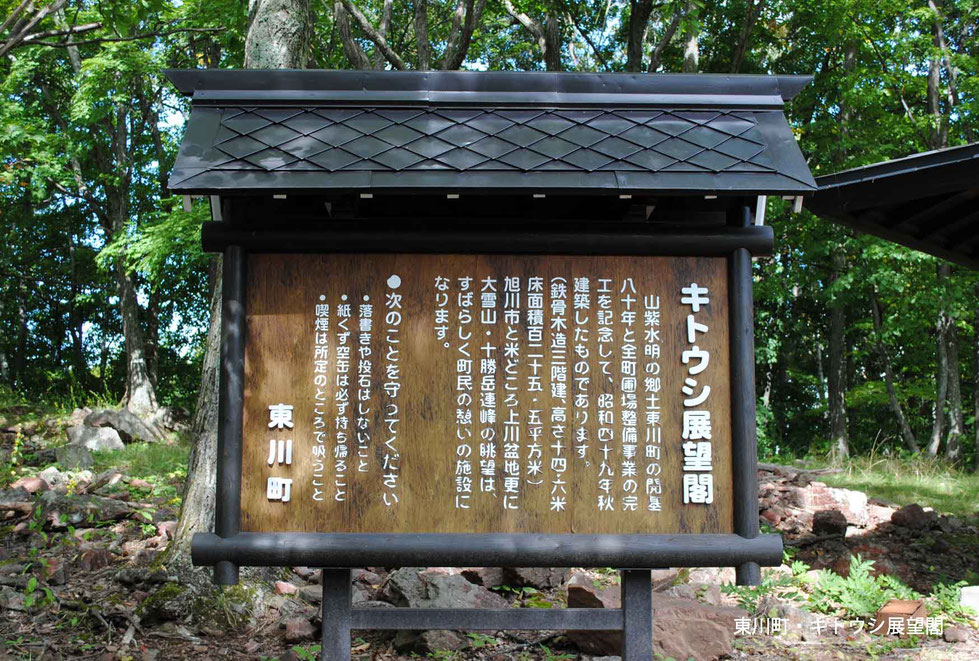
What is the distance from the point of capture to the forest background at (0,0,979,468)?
41.2ft

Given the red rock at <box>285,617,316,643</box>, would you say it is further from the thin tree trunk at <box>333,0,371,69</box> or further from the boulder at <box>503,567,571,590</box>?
the thin tree trunk at <box>333,0,371,69</box>

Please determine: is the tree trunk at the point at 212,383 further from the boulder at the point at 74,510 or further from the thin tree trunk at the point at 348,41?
the thin tree trunk at the point at 348,41

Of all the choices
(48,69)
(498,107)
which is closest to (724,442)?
(498,107)

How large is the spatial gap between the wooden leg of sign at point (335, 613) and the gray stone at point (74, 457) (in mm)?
7607

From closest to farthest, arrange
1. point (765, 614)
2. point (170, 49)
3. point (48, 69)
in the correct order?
point (765, 614)
point (170, 49)
point (48, 69)

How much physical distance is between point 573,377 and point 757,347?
16.2m

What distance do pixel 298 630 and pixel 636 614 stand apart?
7.71ft

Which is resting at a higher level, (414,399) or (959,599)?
(414,399)

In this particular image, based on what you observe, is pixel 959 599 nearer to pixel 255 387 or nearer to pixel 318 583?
pixel 318 583

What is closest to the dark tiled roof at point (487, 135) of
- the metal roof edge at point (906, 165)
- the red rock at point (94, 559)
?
the metal roof edge at point (906, 165)

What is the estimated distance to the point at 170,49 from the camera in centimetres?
1606

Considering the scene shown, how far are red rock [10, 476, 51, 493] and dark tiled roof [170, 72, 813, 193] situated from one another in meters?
6.05

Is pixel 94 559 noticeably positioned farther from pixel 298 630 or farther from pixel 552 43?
pixel 552 43

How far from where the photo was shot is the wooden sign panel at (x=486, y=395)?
3.38m
